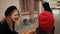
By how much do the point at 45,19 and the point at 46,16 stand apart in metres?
0.02

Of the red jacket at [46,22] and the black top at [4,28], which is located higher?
the red jacket at [46,22]

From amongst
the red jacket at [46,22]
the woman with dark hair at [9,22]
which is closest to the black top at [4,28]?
the woman with dark hair at [9,22]

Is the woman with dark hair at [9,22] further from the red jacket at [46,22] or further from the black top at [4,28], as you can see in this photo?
the red jacket at [46,22]

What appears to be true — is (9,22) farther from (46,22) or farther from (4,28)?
(46,22)

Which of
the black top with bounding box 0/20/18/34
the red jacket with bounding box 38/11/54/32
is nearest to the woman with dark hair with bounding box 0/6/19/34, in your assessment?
the black top with bounding box 0/20/18/34

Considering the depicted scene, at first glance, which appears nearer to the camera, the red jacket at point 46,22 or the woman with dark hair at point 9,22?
the red jacket at point 46,22

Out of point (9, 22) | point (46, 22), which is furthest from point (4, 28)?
point (46, 22)

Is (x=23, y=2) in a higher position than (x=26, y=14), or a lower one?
higher

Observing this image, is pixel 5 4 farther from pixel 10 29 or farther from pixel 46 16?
pixel 46 16

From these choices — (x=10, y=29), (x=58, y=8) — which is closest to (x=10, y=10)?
(x=10, y=29)

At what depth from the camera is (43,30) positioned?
0.68 metres

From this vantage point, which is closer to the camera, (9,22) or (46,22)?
(46,22)

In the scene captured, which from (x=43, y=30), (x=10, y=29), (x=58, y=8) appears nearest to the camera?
(x=43, y=30)

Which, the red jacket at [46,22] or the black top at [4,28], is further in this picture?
the black top at [4,28]
